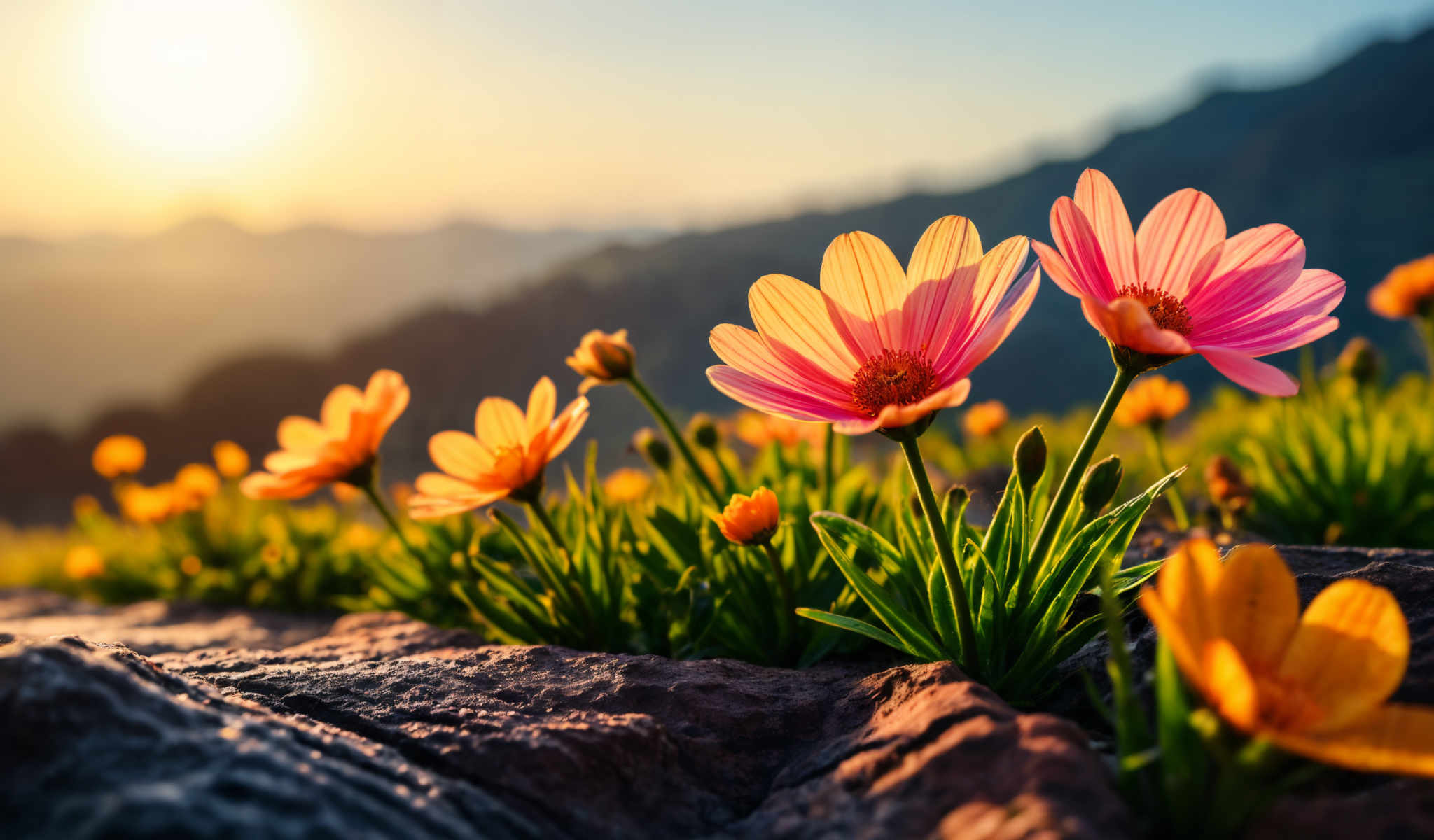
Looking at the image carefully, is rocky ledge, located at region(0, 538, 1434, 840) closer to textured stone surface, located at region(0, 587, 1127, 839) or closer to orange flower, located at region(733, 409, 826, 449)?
textured stone surface, located at region(0, 587, 1127, 839)

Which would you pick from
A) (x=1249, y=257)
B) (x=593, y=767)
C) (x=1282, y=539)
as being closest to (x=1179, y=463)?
(x=1282, y=539)

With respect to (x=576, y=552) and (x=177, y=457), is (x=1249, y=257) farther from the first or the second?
(x=177, y=457)

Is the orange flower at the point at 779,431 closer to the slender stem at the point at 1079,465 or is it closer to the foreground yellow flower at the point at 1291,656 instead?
the slender stem at the point at 1079,465

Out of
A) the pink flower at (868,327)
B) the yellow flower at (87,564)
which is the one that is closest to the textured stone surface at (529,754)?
the pink flower at (868,327)

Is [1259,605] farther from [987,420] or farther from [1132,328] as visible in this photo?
[987,420]

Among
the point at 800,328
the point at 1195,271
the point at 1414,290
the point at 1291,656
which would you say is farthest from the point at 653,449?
the point at 1414,290

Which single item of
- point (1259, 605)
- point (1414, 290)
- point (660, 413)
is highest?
point (660, 413)
